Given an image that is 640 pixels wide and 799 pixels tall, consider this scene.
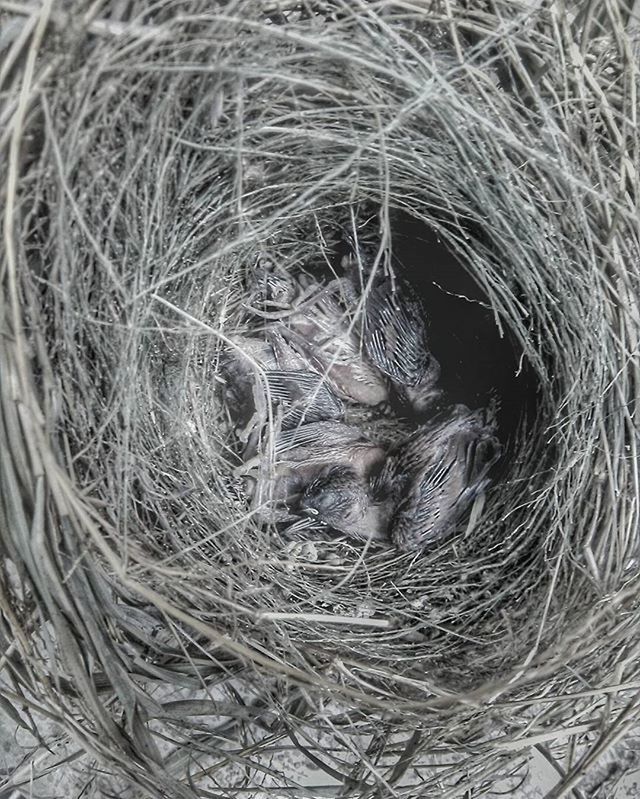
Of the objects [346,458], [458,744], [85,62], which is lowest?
[458,744]

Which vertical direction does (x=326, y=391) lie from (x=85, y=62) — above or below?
below

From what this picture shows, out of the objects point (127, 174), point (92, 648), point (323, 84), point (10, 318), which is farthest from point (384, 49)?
point (92, 648)

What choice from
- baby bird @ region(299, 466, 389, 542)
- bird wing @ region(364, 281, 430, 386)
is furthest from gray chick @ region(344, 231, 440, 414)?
baby bird @ region(299, 466, 389, 542)

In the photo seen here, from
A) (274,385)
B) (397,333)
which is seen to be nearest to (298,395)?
(274,385)

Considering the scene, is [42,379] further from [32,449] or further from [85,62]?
[85,62]

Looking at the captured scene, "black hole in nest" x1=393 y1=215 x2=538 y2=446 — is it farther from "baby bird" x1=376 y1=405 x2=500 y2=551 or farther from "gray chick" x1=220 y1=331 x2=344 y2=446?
"gray chick" x1=220 y1=331 x2=344 y2=446

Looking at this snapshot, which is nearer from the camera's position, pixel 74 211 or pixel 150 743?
pixel 74 211
